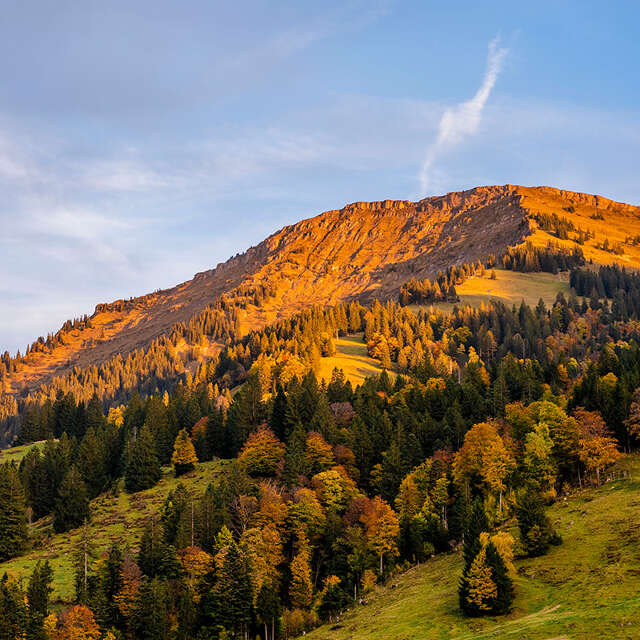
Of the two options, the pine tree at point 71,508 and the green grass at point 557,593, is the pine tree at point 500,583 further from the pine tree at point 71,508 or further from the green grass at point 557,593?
the pine tree at point 71,508

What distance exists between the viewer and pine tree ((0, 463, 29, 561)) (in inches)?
3757

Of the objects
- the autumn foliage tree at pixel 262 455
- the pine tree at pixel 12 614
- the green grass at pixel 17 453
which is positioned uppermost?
the green grass at pixel 17 453

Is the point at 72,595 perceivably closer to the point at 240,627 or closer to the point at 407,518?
the point at 240,627

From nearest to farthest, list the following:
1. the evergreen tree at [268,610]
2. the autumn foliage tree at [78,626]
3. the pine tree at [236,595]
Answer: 1. the autumn foliage tree at [78,626]
2. the evergreen tree at [268,610]
3. the pine tree at [236,595]

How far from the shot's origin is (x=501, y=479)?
87.3 metres

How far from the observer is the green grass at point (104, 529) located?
86.1 meters

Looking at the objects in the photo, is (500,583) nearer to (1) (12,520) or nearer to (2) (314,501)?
(2) (314,501)

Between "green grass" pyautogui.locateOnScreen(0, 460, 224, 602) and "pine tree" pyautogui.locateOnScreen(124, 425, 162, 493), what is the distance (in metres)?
1.53

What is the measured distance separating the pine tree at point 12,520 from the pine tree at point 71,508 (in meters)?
5.21

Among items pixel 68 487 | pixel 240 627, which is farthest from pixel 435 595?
pixel 68 487

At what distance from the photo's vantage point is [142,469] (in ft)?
387

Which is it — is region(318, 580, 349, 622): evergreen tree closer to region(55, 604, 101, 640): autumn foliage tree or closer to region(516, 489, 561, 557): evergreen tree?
region(516, 489, 561, 557): evergreen tree

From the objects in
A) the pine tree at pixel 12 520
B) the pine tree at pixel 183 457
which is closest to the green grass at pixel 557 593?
A: the pine tree at pixel 12 520

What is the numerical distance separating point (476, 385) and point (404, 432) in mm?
27904
